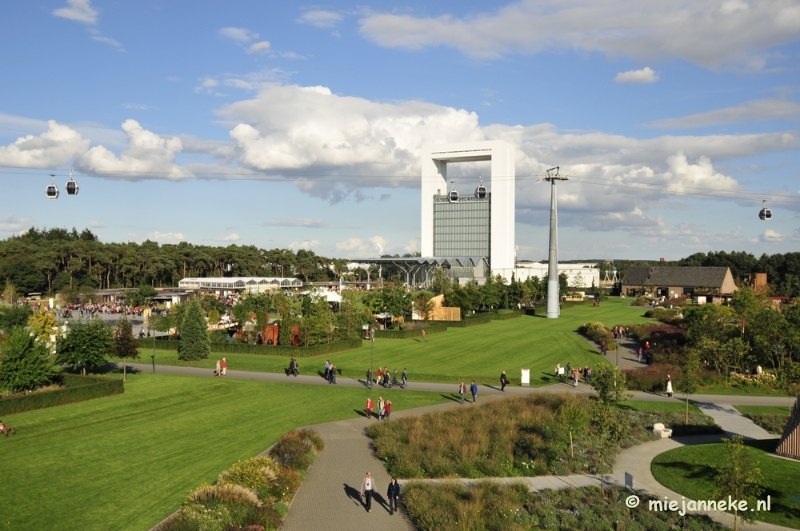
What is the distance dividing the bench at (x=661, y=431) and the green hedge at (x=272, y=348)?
3145 centimetres

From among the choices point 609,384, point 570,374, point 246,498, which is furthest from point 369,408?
point 570,374

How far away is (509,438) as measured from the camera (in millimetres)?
28219

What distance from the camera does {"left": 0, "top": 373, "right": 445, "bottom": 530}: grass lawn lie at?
67.3 ft

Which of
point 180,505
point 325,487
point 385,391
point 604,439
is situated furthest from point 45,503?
point 385,391

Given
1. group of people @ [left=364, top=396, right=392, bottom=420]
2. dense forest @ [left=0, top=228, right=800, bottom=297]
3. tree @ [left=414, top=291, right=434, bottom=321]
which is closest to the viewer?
group of people @ [left=364, top=396, right=392, bottom=420]

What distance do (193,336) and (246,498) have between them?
3425 centimetres

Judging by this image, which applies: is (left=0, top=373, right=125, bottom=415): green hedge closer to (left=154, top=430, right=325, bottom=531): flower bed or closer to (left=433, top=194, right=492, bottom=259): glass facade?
(left=154, top=430, right=325, bottom=531): flower bed

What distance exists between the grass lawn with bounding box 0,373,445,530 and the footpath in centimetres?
301

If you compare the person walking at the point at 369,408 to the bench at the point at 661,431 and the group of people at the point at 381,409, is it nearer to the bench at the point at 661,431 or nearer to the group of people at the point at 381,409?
the group of people at the point at 381,409

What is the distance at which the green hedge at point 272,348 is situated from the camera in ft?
179

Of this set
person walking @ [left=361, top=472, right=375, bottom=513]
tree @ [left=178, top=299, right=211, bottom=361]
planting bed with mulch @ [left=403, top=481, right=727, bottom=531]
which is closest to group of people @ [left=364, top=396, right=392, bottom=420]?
planting bed with mulch @ [left=403, top=481, right=727, bottom=531]

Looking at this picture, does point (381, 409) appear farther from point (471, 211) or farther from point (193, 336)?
point (471, 211)

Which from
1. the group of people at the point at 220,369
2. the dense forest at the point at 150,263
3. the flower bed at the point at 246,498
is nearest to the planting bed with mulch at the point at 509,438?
the flower bed at the point at 246,498

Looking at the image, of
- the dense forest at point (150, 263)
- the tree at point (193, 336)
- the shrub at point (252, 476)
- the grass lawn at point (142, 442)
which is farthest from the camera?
the dense forest at point (150, 263)
